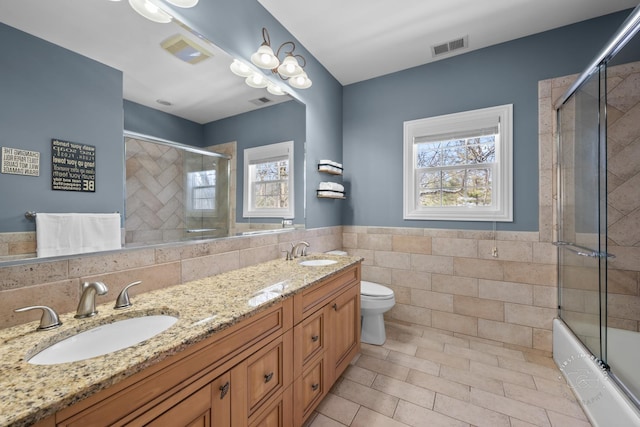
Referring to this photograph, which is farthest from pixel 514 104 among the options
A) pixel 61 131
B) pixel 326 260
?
pixel 61 131

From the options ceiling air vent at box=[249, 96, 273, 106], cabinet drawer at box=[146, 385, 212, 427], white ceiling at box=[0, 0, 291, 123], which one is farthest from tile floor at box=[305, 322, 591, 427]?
ceiling air vent at box=[249, 96, 273, 106]

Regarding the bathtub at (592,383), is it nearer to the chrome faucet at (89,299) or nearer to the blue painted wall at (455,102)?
the blue painted wall at (455,102)

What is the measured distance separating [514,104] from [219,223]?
8.89ft

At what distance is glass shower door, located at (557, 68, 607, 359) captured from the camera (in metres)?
1.79

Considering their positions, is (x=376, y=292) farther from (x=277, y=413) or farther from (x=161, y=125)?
(x=161, y=125)

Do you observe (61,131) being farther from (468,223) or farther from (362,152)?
(468,223)

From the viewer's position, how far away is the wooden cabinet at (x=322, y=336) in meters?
1.37

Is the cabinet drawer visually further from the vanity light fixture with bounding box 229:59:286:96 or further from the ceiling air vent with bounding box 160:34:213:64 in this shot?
the vanity light fixture with bounding box 229:59:286:96

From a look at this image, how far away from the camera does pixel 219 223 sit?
162 centimetres

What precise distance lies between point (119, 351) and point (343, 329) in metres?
1.41

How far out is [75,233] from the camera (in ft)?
3.28

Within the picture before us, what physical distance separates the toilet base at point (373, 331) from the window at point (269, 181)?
122 centimetres

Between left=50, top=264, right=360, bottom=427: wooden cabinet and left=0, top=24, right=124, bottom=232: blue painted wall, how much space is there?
70 cm

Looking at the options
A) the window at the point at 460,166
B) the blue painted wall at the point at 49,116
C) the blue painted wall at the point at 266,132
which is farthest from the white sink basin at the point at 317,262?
the blue painted wall at the point at 49,116
